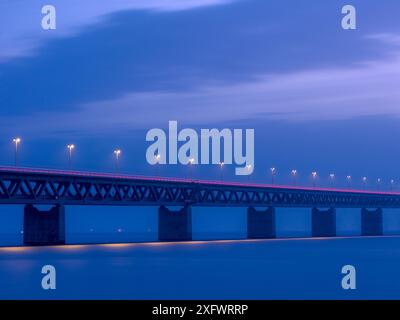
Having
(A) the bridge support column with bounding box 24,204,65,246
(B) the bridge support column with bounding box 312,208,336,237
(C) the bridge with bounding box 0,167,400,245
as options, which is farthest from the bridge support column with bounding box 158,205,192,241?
(B) the bridge support column with bounding box 312,208,336,237

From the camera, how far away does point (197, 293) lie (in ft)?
216

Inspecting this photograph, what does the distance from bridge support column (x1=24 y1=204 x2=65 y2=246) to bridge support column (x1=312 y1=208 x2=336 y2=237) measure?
83.8 metres

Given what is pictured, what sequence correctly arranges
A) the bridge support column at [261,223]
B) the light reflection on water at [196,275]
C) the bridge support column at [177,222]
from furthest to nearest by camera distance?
the bridge support column at [261,223] < the bridge support column at [177,222] < the light reflection on water at [196,275]

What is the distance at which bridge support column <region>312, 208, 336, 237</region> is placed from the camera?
7501 inches

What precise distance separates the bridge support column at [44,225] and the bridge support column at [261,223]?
56084 mm

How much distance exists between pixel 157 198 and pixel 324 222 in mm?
63079

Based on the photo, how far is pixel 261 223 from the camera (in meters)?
169

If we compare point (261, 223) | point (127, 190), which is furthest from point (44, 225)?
point (261, 223)

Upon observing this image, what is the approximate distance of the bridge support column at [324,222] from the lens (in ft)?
625

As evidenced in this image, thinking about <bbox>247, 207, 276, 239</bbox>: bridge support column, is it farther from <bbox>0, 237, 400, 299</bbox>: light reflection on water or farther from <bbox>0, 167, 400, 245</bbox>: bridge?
<bbox>0, 237, 400, 299</bbox>: light reflection on water

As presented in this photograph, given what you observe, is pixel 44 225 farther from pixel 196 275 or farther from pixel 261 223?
pixel 261 223

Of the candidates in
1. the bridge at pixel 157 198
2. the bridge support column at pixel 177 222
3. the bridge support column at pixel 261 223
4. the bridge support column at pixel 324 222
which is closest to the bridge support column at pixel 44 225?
the bridge at pixel 157 198

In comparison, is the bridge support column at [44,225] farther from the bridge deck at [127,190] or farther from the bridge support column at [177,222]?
the bridge support column at [177,222]
